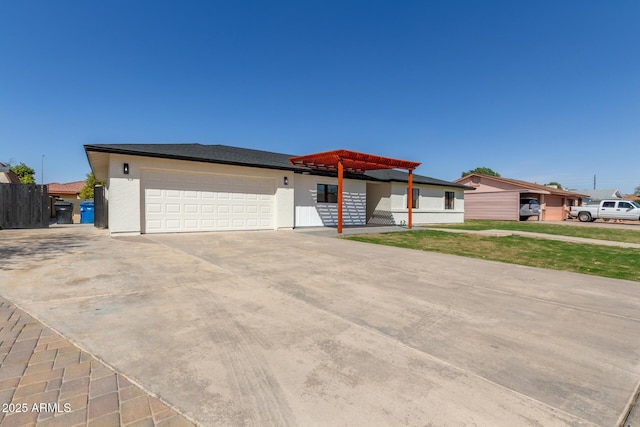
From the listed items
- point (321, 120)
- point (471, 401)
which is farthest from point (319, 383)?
point (321, 120)

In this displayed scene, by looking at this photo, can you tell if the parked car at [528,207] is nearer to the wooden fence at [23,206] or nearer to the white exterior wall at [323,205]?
the white exterior wall at [323,205]

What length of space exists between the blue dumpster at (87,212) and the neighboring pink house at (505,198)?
3352cm

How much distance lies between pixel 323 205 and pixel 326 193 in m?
0.74

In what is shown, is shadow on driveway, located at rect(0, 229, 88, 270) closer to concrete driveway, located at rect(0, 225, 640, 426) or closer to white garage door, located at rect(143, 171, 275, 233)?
concrete driveway, located at rect(0, 225, 640, 426)

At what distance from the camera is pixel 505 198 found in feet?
91.3

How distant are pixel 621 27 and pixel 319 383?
1782 cm

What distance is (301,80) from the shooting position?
1745cm

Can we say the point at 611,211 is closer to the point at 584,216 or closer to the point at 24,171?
the point at 584,216

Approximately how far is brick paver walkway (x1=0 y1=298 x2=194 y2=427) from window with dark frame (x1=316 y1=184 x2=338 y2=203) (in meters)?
13.4

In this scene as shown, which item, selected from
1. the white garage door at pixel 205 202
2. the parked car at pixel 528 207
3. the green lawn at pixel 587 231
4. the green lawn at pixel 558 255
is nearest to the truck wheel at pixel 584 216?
the parked car at pixel 528 207

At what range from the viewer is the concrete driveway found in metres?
1.87

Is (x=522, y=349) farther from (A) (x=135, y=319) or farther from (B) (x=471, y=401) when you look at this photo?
(A) (x=135, y=319)

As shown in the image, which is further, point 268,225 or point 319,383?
point 268,225

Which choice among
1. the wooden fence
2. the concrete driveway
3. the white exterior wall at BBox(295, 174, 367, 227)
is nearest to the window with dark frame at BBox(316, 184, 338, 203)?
the white exterior wall at BBox(295, 174, 367, 227)
